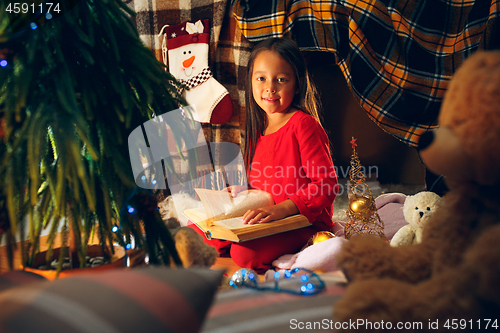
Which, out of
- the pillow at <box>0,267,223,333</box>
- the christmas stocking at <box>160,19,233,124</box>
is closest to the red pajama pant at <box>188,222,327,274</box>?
the pillow at <box>0,267,223,333</box>

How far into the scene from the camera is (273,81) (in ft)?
3.64

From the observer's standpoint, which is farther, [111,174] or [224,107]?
[224,107]

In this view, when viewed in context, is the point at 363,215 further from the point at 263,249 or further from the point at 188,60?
the point at 188,60

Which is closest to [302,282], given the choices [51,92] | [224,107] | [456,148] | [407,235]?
[456,148]

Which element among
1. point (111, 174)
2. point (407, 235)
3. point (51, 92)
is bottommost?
point (407, 235)

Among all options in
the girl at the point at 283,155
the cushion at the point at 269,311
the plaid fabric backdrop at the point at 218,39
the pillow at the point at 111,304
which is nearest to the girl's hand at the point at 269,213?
Result: the girl at the point at 283,155

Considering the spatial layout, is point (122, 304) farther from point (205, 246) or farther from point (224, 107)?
point (224, 107)

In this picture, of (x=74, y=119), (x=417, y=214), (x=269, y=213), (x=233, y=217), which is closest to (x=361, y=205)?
(x=417, y=214)

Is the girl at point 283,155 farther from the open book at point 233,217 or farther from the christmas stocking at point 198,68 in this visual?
the christmas stocking at point 198,68

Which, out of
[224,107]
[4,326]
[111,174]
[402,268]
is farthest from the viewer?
[224,107]

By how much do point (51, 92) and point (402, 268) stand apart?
49 cm

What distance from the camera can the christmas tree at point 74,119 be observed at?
407 mm

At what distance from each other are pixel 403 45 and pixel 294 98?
1.39ft

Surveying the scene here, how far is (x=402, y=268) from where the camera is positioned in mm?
337
